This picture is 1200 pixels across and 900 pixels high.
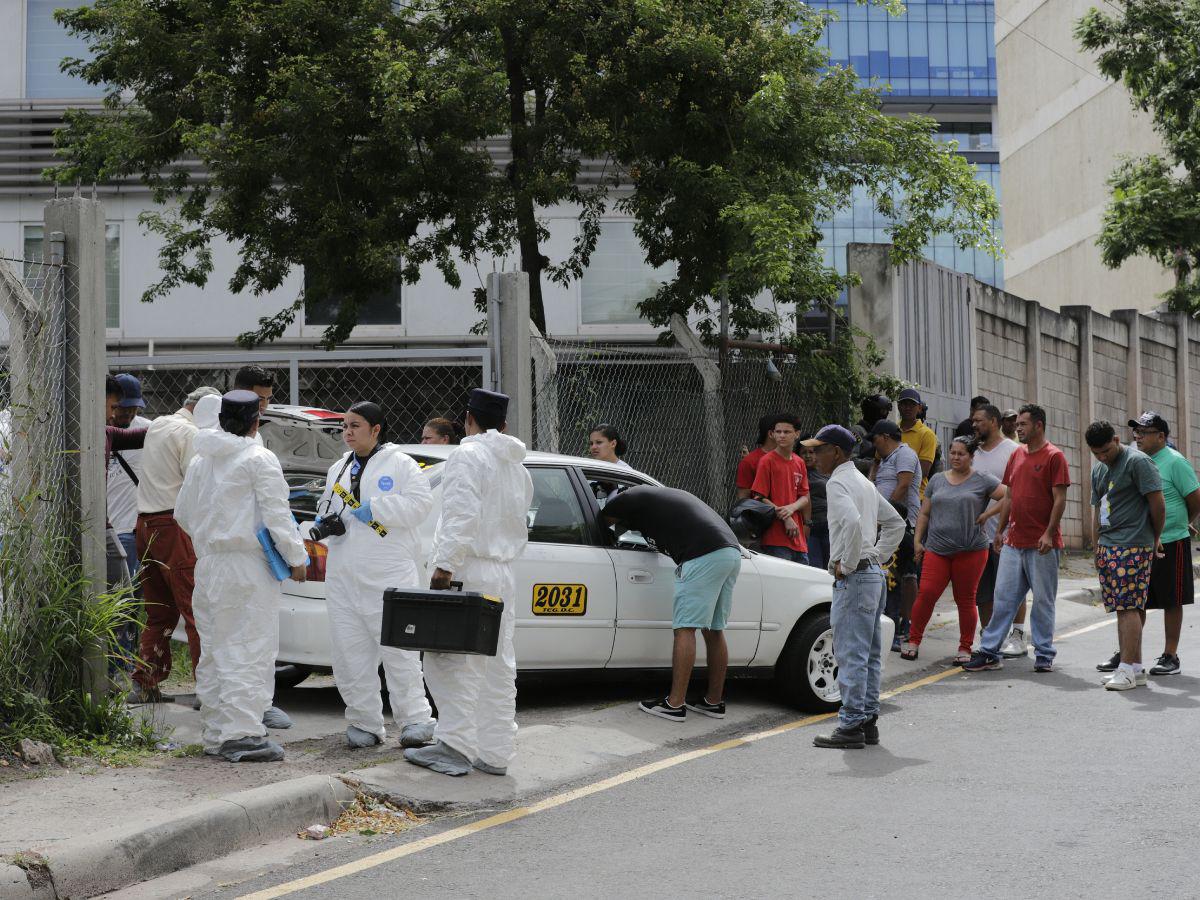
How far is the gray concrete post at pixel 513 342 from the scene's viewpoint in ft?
Answer: 37.1

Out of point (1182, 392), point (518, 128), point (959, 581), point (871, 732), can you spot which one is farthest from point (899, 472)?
point (1182, 392)

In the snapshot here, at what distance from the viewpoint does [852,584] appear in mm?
8422

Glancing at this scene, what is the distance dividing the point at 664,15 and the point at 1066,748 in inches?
362

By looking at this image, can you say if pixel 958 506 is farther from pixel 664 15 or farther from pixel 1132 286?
pixel 1132 286

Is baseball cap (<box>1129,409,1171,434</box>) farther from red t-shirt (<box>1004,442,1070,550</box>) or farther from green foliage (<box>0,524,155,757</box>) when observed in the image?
green foliage (<box>0,524,155,757</box>)

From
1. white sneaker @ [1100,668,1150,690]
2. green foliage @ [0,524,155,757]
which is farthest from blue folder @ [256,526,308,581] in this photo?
white sneaker @ [1100,668,1150,690]

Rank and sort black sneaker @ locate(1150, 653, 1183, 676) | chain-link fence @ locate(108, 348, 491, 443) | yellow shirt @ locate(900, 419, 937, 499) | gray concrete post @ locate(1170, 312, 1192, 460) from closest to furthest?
1. black sneaker @ locate(1150, 653, 1183, 676)
2. chain-link fence @ locate(108, 348, 491, 443)
3. yellow shirt @ locate(900, 419, 937, 499)
4. gray concrete post @ locate(1170, 312, 1192, 460)

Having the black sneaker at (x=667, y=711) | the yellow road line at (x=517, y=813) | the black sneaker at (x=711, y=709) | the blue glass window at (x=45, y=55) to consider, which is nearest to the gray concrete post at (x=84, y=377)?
the yellow road line at (x=517, y=813)

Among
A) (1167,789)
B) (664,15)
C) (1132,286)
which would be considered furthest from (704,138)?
(1132,286)

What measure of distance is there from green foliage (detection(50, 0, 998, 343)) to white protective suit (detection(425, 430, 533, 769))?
7273mm

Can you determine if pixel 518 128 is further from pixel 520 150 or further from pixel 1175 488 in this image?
pixel 1175 488

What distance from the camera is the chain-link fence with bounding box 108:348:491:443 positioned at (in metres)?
11.8

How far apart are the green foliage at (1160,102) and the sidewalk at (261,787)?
21.1m

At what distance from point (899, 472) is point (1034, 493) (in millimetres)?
1175
